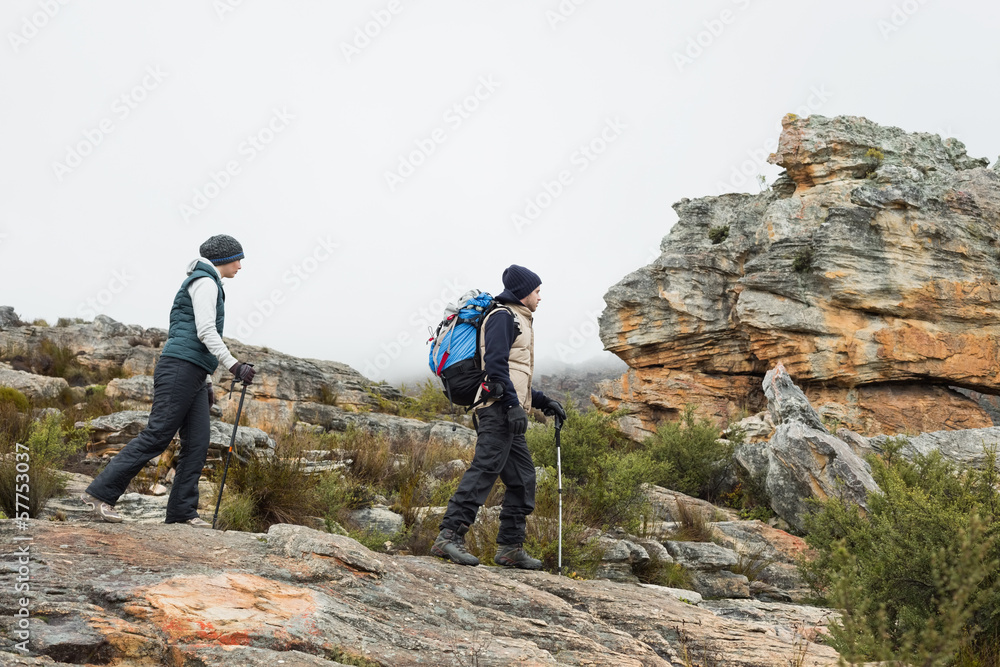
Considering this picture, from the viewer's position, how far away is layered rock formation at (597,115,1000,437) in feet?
59.9

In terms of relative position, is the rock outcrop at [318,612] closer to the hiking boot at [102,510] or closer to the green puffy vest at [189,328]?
the hiking boot at [102,510]

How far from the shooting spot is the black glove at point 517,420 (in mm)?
4957

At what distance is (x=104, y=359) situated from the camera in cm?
1931

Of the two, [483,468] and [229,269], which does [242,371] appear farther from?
[483,468]

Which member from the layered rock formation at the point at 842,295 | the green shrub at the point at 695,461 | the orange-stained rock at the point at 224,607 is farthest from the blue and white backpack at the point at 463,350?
the layered rock formation at the point at 842,295

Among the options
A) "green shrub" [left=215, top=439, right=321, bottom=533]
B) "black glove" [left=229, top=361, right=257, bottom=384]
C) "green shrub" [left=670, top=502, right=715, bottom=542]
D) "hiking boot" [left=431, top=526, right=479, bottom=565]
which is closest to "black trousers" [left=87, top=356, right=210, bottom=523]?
"black glove" [left=229, top=361, right=257, bottom=384]

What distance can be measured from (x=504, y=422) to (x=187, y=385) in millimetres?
2454

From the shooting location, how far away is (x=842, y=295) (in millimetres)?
18547

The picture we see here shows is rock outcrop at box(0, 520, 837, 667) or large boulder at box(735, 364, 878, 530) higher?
large boulder at box(735, 364, 878, 530)

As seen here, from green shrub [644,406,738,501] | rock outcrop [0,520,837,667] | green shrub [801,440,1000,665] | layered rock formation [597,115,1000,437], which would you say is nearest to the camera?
rock outcrop [0,520,837,667]

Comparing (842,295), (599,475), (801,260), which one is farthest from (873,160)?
(599,475)

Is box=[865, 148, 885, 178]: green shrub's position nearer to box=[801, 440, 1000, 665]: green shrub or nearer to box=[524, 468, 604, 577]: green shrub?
box=[801, 440, 1000, 665]: green shrub

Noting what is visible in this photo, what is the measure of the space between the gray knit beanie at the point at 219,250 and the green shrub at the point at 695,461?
25.8 feet

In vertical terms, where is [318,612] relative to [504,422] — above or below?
below
